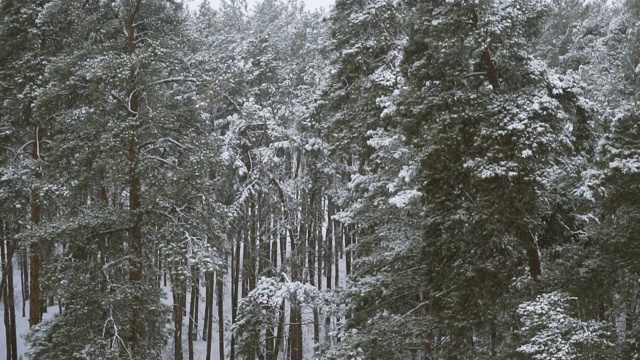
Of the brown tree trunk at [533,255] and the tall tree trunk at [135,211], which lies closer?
the brown tree trunk at [533,255]

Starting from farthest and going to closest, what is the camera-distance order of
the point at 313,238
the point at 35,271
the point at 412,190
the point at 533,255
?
the point at 313,238 < the point at 35,271 < the point at 412,190 < the point at 533,255

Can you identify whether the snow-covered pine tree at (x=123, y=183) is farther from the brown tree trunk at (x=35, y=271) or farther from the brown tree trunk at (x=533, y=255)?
the brown tree trunk at (x=533, y=255)

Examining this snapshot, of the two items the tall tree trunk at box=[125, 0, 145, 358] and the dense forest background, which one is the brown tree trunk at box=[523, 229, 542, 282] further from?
the tall tree trunk at box=[125, 0, 145, 358]

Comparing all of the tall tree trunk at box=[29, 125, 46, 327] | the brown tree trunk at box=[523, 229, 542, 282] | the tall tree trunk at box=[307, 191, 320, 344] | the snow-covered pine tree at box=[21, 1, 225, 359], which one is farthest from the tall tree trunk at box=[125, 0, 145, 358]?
the tall tree trunk at box=[307, 191, 320, 344]

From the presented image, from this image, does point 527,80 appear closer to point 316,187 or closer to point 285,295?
point 285,295

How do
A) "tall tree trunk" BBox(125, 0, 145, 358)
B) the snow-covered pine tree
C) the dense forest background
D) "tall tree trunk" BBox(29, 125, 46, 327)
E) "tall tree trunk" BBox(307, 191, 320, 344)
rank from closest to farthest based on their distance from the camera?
the dense forest background → the snow-covered pine tree → "tall tree trunk" BBox(125, 0, 145, 358) → "tall tree trunk" BBox(29, 125, 46, 327) → "tall tree trunk" BBox(307, 191, 320, 344)

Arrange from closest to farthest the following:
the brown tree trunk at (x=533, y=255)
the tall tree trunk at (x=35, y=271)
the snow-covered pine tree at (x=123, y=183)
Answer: the brown tree trunk at (x=533, y=255) → the snow-covered pine tree at (x=123, y=183) → the tall tree trunk at (x=35, y=271)

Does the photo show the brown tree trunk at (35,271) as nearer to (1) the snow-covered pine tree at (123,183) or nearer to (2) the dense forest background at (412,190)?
(2) the dense forest background at (412,190)

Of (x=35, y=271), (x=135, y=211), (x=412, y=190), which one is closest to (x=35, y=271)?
(x=35, y=271)

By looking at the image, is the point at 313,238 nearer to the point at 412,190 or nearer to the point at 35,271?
the point at 35,271

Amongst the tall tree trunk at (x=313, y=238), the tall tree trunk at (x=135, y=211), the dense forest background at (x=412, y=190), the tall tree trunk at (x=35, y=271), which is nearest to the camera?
the dense forest background at (x=412, y=190)

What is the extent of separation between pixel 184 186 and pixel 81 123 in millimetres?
2301

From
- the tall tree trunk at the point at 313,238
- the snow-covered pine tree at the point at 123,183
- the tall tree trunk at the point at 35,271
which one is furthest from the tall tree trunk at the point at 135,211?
the tall tree trunk at the point at 313,238

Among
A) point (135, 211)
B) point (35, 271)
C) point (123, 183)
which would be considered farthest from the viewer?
point (35, 271)
